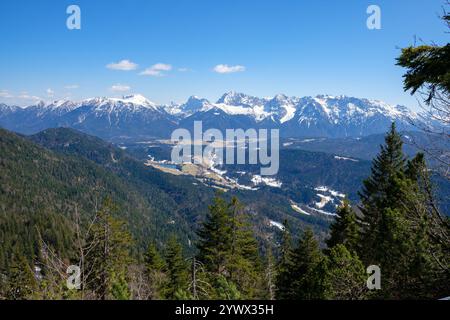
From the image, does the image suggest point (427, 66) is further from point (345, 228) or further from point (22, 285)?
point (345, 228)

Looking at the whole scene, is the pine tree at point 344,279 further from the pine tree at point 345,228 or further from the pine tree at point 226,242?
the pine tree at point 345,228

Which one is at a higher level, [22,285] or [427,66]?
[427,66]

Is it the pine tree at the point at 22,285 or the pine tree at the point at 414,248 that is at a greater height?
the pine tree at the point at 414,248

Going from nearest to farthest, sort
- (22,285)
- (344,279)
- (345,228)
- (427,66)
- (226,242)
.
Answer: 1. (427,66)
2. (344,279)
3. (22,285)
4. (226,242)
5. (345,228)

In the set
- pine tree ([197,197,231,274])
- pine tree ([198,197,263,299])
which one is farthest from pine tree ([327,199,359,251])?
pine tree ([197,197,231,274])

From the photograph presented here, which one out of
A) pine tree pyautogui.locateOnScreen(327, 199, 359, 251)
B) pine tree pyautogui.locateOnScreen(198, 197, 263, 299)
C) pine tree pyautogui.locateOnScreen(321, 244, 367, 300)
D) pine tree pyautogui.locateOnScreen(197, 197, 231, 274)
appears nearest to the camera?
pine tree pyautogui.locateOnScreen(321, 244, 367, 300)

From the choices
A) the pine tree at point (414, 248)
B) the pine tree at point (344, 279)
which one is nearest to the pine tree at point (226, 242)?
the pine tree at point (414, 248)

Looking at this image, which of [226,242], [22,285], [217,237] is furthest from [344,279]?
[217,237]

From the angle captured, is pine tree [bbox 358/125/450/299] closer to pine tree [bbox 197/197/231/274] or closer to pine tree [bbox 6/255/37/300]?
pine tree [bbox 6/255/37/300]

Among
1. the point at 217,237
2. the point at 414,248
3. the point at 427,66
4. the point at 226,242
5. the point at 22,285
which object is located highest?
the point at 427,66

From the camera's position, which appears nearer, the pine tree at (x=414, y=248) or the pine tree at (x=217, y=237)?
the pine tree at (x=414, y=248)
